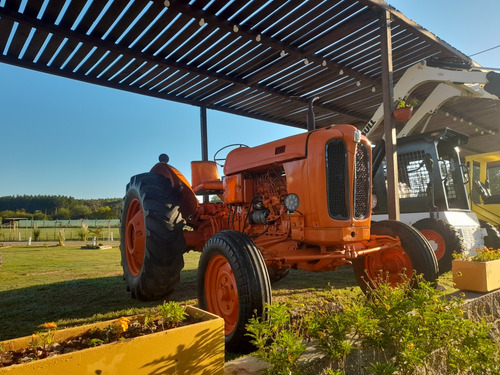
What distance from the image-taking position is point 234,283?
278 centimetres

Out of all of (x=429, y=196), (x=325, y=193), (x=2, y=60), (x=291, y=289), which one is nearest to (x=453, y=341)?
(x=325, y=193)

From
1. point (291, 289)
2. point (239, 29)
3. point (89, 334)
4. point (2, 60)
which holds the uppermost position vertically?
point (239, 29)

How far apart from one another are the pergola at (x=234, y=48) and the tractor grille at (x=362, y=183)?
931mm

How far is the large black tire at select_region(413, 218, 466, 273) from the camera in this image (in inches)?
203

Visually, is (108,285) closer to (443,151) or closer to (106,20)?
(106,20)

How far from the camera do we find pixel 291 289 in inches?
189

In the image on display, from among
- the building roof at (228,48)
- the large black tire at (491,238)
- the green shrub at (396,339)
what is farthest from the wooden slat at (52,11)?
the large black tire at (491,238)

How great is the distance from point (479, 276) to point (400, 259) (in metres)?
1.01

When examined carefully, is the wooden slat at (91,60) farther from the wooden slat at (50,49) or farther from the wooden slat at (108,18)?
the wooden slat at (50,49)

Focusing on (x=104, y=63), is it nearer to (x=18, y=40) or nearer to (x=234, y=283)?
(x=18, y=40)

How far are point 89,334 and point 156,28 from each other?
4727 millimetres

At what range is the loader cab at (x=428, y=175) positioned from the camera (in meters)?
5.97

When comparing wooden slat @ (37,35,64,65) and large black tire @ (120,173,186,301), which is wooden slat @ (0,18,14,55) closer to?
wooden slat @ (37,35,64,65)

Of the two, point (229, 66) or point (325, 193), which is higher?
point (229, 66)
